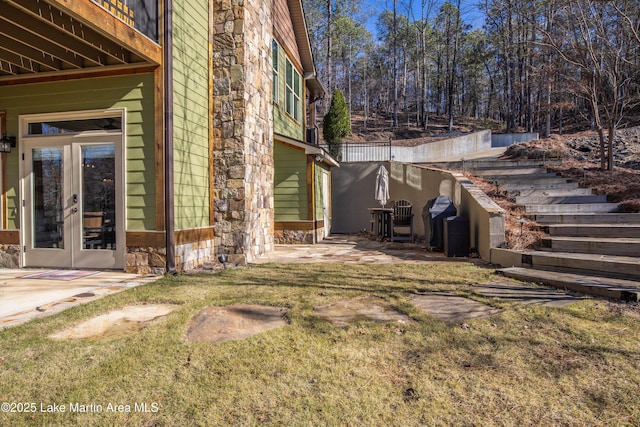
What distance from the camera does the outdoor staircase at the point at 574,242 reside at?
15.1ft

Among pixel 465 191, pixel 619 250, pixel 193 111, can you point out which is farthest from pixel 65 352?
pixel 465 191

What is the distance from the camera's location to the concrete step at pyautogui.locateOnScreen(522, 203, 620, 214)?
747 cm

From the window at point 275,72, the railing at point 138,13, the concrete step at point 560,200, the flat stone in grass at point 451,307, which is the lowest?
the flat stone in grass at point 451,307

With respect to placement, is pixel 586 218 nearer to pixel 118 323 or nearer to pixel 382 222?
pixel 382 222

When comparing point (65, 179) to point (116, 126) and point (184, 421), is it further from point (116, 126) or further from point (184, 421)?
point (184, 421)

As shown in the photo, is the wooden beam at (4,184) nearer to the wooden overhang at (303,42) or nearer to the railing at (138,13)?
the railing at (138,13)

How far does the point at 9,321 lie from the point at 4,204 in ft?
11.9

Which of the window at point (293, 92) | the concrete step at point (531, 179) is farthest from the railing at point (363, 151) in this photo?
the concrete step at point (531, 179)

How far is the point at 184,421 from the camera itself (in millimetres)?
1886

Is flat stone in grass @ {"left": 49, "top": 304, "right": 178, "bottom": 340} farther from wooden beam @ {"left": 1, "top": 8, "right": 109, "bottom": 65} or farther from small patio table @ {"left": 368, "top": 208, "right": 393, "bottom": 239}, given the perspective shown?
small patio table @ {"left": 368, "top": 208, "right": 393, "bottom": 239}

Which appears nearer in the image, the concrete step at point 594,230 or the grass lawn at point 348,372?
the grass lawn at point 348,372

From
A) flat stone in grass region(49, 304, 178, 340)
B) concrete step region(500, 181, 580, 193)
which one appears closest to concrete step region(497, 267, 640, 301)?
concrete step region(500, 181, 580, 193)

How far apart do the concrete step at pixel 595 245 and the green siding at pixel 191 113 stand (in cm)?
582

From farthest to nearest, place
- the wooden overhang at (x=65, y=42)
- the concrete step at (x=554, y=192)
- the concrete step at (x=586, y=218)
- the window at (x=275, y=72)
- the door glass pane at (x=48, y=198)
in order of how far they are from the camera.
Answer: the window at (x=275, y=72) → the concrete step at (x=554, y=192) → the concrete step at (x=586, y=218) → the door glass pane at (x=48, y=198) → the wooden overhang at (x=65, y=42)
